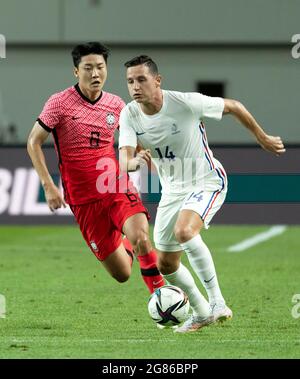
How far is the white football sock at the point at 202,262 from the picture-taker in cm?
866

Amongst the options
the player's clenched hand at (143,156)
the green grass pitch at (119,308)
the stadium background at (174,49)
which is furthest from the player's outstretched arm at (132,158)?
the stadium background at (174,49)

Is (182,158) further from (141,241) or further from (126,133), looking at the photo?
(141,241)

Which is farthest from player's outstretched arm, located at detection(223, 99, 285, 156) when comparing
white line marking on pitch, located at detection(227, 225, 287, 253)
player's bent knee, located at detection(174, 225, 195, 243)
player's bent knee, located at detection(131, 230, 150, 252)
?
white line marking on pitch, located at detection(227, 225, 287, 253)

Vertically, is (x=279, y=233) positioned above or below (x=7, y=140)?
above

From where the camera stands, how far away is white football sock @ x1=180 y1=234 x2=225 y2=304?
28.4ft

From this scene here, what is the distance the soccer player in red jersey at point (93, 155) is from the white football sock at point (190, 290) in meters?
0.59

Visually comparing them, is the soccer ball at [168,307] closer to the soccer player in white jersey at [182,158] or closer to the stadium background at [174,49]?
the soccer player in white jersey at [182,158]

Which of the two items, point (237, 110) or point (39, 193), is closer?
point (237, 110)

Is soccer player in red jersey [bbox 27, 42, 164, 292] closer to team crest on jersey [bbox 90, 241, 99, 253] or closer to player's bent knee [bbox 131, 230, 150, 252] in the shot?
team crest on jersey [bbox 90, 241, 99, 253]

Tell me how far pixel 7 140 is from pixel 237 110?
73.6 ft

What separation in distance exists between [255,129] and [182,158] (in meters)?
0.58
